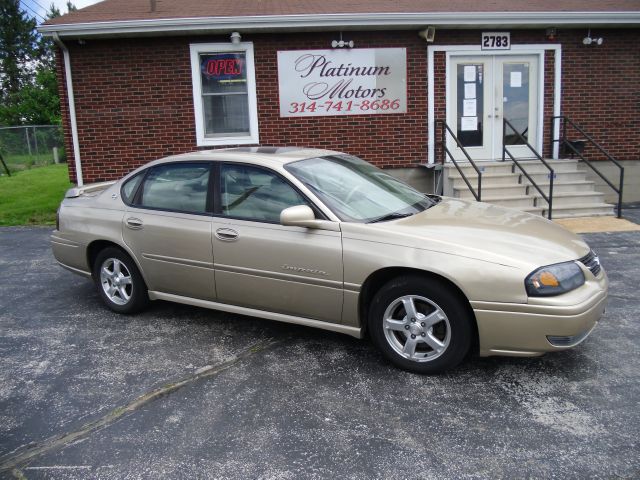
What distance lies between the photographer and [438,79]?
10.4m

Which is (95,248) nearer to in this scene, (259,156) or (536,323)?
(259,156)

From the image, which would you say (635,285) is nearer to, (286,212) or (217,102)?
(286,212)

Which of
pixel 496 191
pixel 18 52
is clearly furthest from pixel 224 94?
pixel 18 52

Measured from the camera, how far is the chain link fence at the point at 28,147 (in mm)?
22562

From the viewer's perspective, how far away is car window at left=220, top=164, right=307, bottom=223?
4332mm

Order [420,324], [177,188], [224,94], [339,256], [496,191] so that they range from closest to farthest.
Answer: [420,324]
[339,256]
[177,188]
[496,191]
[224,94]

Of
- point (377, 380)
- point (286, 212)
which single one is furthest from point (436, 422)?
point (286, 212)

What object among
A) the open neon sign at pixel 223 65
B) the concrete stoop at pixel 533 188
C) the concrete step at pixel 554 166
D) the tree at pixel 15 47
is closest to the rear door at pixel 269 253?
the concrete stoop at pixel 533 188

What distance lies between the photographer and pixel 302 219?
157 inches

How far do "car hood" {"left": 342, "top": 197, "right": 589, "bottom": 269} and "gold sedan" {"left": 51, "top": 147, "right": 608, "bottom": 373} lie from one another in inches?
0.5

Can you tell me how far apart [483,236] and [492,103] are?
7.68 m

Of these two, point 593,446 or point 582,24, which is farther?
point 582,24

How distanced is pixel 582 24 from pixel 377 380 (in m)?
9.03

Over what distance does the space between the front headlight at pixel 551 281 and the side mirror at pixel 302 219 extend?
4.41ft
